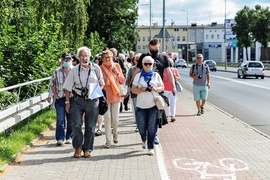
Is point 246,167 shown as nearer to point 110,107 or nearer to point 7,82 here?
point 110,107

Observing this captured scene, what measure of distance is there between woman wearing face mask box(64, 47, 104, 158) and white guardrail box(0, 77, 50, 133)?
1.07m

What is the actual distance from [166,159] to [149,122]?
0.74 metres

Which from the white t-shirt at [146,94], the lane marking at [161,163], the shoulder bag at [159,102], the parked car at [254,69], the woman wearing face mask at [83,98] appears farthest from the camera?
the parked car at [254,69]

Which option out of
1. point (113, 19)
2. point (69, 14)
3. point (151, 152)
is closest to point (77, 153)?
point (151, 152)

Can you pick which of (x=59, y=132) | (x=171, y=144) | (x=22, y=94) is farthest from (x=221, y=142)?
(x=22, y=94)

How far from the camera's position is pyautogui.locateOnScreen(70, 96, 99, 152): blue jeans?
28.2 feet

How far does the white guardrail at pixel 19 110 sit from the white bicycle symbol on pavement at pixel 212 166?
286 cm

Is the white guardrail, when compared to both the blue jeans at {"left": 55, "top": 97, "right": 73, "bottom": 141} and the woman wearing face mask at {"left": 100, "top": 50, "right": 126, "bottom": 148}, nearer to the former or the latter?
the blue jeans at {"left": 55, "top": 97, "right": 73, "bottom": 141}

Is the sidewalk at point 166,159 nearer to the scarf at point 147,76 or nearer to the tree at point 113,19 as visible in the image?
the scarf at point 147,76

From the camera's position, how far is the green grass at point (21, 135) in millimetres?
8414

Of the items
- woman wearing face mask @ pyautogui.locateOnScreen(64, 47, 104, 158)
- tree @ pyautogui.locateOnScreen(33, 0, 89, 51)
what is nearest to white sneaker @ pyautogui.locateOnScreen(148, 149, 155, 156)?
Answer: woman wearing face mask @ pyautogui.locateOnScreen(64, 47, 104, 158)

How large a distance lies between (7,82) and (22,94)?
2264 mm

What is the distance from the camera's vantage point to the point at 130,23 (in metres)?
58.1

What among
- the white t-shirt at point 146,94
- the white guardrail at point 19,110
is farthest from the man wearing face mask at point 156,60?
the white guardrail at point 19,110
